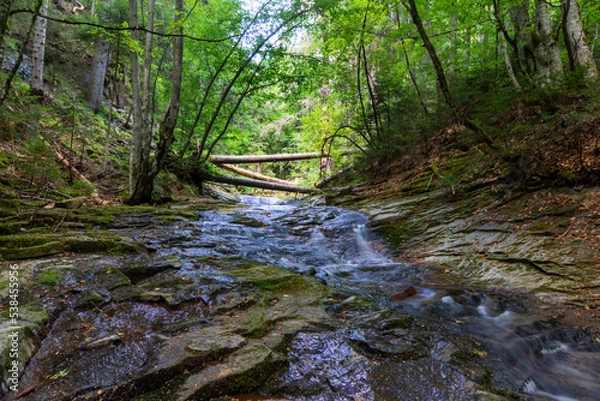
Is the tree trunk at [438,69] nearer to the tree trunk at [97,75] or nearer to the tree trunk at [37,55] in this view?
the tree trunk at [37,55]

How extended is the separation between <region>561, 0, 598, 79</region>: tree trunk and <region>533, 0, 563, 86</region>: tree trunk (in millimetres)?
281

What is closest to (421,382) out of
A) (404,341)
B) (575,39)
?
(404,341)

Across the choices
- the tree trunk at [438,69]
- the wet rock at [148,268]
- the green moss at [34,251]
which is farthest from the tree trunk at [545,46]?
the green moss at [34,251]

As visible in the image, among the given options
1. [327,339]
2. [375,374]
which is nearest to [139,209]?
[327,339]

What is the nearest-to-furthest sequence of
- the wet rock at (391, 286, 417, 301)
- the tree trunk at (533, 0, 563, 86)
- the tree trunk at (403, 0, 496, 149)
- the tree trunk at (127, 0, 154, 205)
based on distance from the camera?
the wet rock at (391, 286, 417, 301) → the tree trunk at (403, 0, 496, 149) → the tree trunk at (533, 0, 563, 86) → the tree trunk at (127, 0, 154, 205)

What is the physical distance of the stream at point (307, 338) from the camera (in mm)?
2213

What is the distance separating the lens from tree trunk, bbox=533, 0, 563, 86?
648 cm

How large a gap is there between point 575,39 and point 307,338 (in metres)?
7.98

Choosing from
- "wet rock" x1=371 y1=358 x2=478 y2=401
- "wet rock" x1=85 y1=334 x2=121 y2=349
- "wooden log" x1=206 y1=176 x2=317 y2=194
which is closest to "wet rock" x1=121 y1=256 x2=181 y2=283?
"wet rock" x1=85 y1=334 x2=121 y2=349

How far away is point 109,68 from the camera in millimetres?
15219

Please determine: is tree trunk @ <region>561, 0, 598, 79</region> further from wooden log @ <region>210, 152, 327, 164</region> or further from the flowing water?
wooden log @ <region>210, 152, 327, 164</region>

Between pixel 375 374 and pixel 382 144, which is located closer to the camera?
pixel 375 374

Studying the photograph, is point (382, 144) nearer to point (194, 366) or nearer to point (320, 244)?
point (320, 244)

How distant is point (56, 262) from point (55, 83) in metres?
11.5
